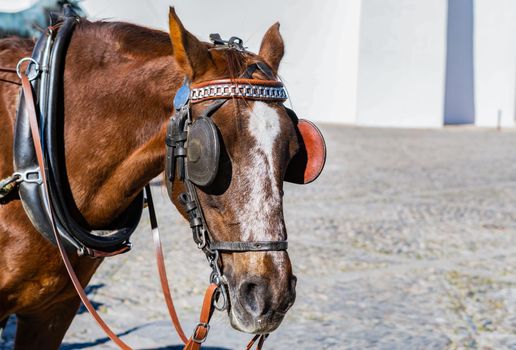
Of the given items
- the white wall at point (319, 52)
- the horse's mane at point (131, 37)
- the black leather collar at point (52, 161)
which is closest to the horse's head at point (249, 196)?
the horse's mane at point (131, 37)

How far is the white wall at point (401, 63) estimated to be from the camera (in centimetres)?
2181

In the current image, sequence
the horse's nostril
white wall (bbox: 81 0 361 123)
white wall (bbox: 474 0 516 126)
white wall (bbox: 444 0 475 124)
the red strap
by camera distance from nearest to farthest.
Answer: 1. the horse's nostril
2. the red strap
3. white wall (bbox: 81 0 361 123)
4. white wall (bbox: 444 0 475 124)
5. white wall (bbox: 474 0 516 126)

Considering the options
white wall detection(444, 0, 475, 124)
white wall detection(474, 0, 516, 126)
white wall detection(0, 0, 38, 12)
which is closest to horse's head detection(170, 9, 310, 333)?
white wall detection(0, 0, 38, 12)

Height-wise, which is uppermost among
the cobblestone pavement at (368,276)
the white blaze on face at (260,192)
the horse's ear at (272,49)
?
the horse's ear at (272,49)

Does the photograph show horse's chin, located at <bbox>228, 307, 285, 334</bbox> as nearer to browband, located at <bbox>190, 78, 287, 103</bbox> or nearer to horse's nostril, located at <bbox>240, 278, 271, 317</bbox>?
horse's nostril, located at <bbox>240, 278, 271, 317</bbox>

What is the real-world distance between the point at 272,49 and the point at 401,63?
2071cm

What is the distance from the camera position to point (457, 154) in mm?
15328

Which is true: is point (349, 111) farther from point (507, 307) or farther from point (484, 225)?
point (507, 307)

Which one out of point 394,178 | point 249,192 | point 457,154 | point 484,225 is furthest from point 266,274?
point 457,154

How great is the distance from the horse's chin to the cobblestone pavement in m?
0.51

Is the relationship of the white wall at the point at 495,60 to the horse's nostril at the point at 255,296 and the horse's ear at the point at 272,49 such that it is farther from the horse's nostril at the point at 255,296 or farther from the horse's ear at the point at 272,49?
the horse's nostril at the point at 255,296

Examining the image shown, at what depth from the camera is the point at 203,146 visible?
1807 millimetres

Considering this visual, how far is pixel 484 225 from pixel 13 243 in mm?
6208

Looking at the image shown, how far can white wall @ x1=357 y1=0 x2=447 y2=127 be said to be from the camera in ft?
71.6
